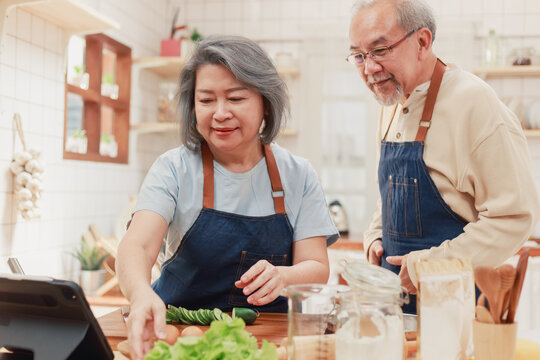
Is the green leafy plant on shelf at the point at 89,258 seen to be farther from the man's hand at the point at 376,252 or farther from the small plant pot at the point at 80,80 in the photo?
the man's hand at the point at 376,252

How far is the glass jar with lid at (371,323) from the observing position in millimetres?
818

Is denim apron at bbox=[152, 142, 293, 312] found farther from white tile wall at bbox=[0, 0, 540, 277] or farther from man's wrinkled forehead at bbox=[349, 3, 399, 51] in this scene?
white tile wall at bbox=[0, 0, 540, 277]

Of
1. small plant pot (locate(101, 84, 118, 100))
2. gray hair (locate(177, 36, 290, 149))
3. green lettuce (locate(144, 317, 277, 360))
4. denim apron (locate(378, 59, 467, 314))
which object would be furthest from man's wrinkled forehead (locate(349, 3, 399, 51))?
small plant pot (locate(101, 84, 118, 100))

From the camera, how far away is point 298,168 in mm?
1639

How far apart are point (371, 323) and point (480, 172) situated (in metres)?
0.88

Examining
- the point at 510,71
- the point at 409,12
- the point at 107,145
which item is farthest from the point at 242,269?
the point at 510,71

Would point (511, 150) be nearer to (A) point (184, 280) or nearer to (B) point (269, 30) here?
(A) point (184, 280)

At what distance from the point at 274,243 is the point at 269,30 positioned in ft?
10.6

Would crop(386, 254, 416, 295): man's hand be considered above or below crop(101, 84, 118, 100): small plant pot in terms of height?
below

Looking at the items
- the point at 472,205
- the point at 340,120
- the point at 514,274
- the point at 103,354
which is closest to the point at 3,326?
the point at 103,354

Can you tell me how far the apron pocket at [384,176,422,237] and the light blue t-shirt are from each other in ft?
0.85

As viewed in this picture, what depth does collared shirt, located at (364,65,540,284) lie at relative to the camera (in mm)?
1512

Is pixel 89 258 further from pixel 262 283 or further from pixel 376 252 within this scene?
pixel 262 283

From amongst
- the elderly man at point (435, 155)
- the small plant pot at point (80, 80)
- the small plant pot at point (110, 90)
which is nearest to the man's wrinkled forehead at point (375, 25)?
the elderly man at point (435, 155)
